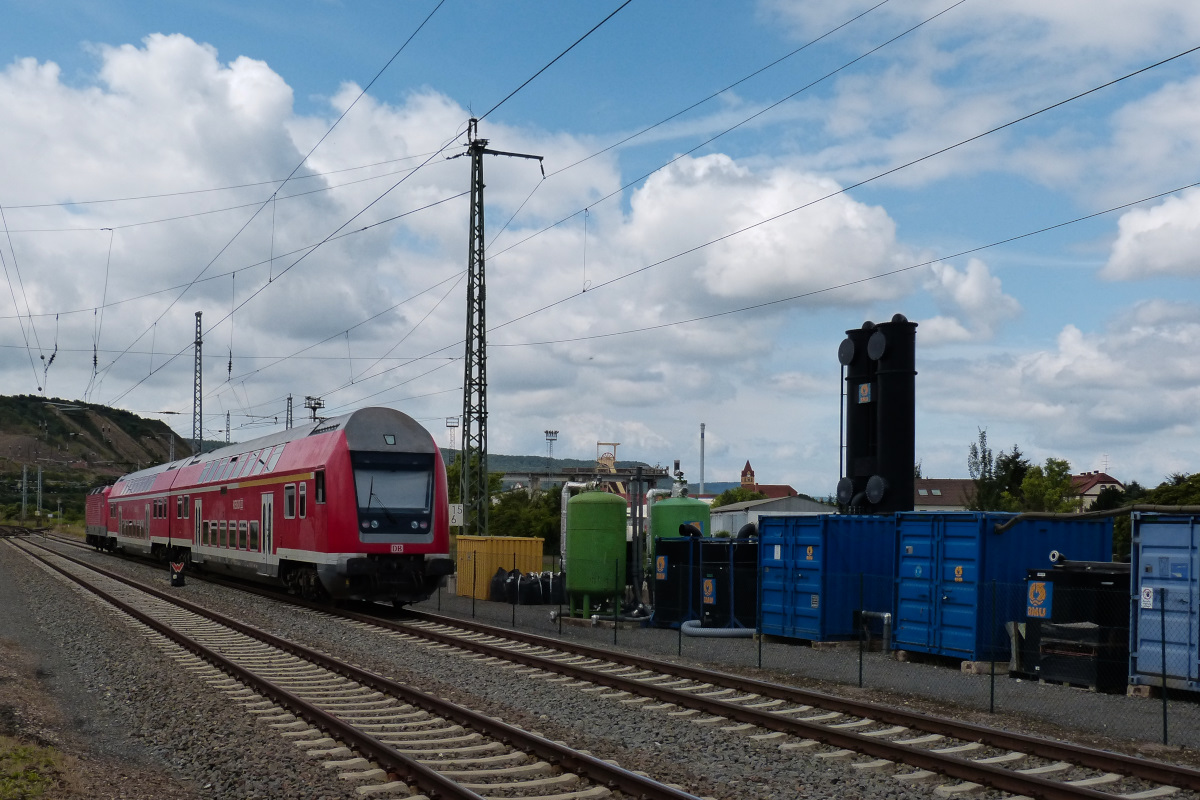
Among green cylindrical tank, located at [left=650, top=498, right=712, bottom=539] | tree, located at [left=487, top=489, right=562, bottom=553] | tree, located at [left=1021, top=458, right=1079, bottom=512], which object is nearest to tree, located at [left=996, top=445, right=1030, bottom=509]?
tree, located at [left=1021, top=458, right=1079, bottom=512]

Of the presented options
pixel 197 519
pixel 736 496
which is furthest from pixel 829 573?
pixel 736 496

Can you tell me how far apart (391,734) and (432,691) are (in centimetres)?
277

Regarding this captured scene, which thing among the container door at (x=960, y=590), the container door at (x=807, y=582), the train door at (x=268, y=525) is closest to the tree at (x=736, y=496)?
the train door at (x=268, y=525)

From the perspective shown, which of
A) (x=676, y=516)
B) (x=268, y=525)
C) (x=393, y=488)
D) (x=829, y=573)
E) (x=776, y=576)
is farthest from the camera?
(x=676, y=516)

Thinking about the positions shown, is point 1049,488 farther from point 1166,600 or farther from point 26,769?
point 26,769

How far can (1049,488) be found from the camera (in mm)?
65875

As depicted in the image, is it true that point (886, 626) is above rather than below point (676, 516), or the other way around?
below

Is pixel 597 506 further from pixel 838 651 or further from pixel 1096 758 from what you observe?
pixel 1096 758

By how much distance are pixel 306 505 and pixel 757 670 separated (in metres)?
11.3

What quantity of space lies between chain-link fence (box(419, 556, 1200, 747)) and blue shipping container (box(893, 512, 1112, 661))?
3cm

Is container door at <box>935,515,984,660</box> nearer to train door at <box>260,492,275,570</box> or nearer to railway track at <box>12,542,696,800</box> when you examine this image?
railway track at <box>12,542,696,800</box>

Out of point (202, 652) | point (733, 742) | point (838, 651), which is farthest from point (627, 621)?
point (733, 742)

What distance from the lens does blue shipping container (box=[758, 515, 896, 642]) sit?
19.3 m

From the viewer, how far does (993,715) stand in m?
12.7
